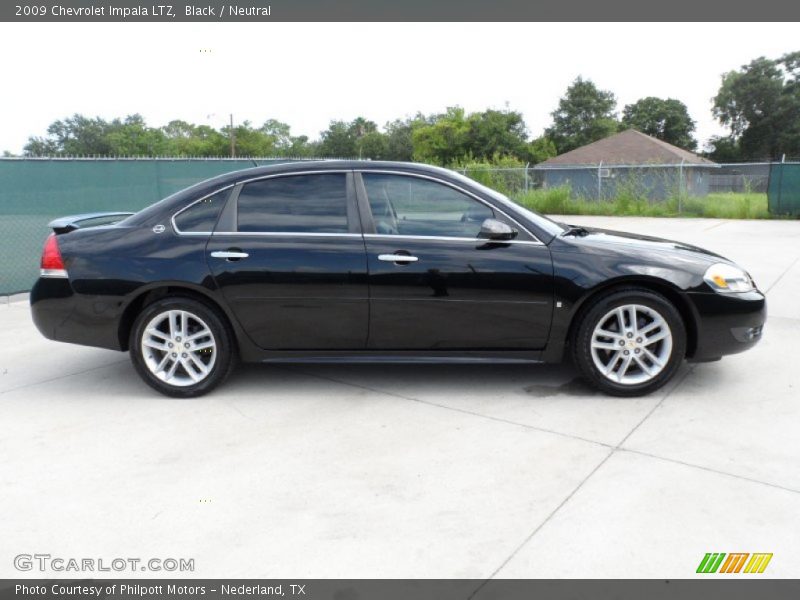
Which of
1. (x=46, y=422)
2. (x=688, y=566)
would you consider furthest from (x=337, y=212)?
(x=688, y=566)

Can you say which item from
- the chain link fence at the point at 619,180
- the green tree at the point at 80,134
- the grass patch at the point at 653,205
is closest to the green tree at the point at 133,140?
the green tree at the point at 80,134

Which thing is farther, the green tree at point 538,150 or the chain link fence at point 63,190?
the green tree at point 538,150

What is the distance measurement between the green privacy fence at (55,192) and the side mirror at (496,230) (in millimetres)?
6497

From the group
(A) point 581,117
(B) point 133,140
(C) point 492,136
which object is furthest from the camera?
(A) point 581,117

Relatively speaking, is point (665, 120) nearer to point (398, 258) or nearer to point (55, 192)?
point (55, 192)

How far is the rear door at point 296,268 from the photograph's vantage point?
14.3ft

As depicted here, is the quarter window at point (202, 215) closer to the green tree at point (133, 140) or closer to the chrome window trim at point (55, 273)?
the chrome window trim at point (55, 273)

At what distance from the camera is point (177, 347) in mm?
4492

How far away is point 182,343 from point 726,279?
3.63 metres

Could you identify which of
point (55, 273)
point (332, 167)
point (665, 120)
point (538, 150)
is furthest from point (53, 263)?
point (665, 120)

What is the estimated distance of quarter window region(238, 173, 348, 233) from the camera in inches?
176

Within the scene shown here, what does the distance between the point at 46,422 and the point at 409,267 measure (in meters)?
2.47

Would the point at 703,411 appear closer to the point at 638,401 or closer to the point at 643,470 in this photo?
the point at 638,401

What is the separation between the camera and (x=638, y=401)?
4.33m
